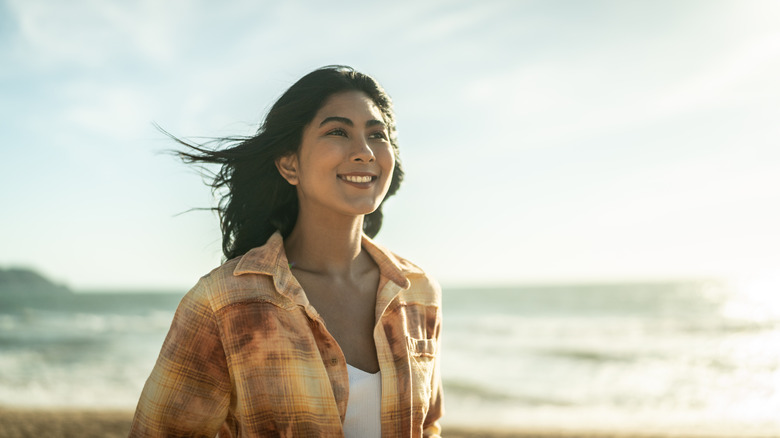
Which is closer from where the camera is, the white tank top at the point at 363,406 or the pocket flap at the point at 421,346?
the white tank top at the point at 363,406

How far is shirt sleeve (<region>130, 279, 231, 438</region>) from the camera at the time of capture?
200 cm

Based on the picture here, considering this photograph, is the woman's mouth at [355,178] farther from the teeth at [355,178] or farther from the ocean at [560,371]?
the ocean at [560,371]

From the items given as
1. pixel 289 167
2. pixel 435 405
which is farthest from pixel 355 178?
pixel 435 405

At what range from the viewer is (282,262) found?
7.34ft

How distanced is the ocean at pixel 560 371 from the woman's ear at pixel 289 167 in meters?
6.86

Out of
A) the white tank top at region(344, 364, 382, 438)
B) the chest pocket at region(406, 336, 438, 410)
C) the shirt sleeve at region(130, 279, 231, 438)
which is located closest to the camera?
the shirt sleeve at region(130, 279, 231, 438)

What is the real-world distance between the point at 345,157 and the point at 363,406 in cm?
89

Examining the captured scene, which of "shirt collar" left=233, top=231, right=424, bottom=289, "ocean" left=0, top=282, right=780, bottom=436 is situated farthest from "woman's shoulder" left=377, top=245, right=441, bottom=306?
"ocean" left=0, top=282, right=780, bottom=436

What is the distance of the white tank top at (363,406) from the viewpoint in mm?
2107

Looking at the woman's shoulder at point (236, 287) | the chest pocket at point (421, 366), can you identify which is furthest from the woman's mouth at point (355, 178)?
the chest pocket at point (421, 366)

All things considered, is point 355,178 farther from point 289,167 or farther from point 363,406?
point 363,406

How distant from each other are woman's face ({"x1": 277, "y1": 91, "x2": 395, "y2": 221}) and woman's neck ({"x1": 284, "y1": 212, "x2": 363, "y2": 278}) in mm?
68

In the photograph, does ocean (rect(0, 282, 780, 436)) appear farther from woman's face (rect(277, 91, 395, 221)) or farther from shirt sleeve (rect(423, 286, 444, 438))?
woman's face (rect(277, 91, 395, 221))

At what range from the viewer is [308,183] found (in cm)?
237
